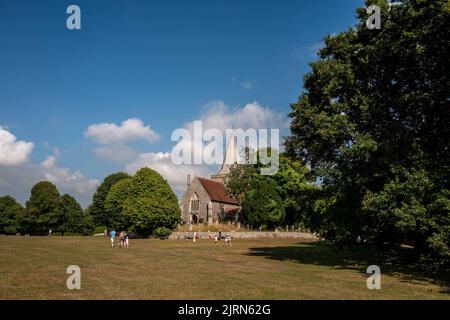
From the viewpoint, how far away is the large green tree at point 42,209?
265ft

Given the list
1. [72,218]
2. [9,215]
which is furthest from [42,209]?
[9,215]

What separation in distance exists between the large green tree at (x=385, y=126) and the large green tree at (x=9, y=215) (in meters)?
77.0

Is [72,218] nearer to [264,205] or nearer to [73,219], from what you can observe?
[73,219]

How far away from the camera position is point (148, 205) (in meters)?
66.4

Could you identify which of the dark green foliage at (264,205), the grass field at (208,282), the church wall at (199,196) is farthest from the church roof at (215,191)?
the grass field at (208,282)

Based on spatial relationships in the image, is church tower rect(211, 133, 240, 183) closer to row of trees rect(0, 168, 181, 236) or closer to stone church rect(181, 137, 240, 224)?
stone church rect(181, 137, 240, 224)

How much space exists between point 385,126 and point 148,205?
49790 mm

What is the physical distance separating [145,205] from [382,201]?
167ft

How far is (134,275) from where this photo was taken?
18.7m
